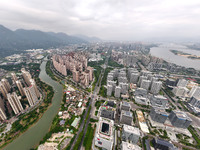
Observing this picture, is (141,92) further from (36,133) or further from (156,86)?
(36,133)

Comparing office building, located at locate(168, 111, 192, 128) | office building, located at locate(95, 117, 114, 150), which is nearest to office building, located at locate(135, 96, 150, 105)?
office building, located at locate(168, 111, 192, 128)

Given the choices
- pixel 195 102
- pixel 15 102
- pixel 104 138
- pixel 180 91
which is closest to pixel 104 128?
pixel 104 138

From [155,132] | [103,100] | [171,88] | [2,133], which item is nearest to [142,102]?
[155,132]

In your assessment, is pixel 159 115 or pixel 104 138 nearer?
pixel 104 138

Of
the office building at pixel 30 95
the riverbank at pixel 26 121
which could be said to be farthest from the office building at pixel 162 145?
the office building at pixel 30 95

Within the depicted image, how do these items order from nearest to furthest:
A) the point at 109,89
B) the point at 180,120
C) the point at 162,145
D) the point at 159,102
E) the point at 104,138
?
the point at 104,138
the point at 162,145
the point at 180,120
the point at 159,102
the point at 109,89

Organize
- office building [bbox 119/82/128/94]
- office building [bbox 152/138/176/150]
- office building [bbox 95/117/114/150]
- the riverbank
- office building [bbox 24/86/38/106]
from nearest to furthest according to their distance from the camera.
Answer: office building [bbox 95/117/114/150]
office building [bbox 152/138/176/150]
the riverbank
office building [bbox 24/86/38/106]
office building [bbox 119/82/128/94]

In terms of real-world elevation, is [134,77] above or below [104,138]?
above

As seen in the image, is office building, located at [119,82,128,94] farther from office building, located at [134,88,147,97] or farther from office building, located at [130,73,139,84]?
office building, located at [130,73,139,84]

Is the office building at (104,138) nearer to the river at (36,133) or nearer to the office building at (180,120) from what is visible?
the river at (36,133)

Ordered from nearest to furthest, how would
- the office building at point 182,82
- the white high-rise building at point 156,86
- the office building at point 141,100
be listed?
the office building at point 141,100, the white high-rise building at point 156,86, the office building at point 182,82

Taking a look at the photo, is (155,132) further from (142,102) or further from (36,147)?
(36,147)
